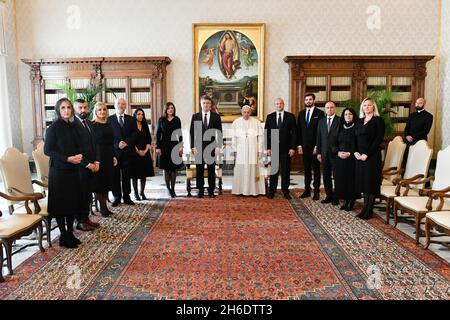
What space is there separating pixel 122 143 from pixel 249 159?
2.20 metres

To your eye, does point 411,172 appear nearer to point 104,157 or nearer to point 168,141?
point 168,141

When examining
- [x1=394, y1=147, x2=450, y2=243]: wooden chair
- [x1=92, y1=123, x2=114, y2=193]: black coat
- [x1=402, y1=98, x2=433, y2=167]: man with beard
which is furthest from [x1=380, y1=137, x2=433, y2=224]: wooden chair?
[x1=92, y1=123, x2=114, y2=193]: black coat

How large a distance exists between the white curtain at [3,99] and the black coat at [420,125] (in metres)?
8.97

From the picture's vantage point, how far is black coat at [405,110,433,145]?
7.91m

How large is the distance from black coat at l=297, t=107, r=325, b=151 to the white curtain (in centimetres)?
675

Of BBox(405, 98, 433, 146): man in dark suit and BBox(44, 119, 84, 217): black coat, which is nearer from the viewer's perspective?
BBox(44, 119, 84, 217): black coat

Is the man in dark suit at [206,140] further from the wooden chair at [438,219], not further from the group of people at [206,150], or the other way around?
the wooden chair at [438,219]

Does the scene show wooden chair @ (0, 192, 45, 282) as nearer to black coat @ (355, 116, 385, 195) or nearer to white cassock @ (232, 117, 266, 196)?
white cassock @ (232, 117, 266, 196)

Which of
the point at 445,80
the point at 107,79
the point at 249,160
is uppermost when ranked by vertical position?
the point at 107,79

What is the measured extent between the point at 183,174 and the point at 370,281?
6.87 m

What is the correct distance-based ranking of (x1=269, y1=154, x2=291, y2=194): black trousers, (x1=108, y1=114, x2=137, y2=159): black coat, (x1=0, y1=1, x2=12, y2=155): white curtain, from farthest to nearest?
(x1=0, y1=1, x2=12, y2=155): white curtain < (x1=269, y1=154, x2=291, y2=194): black trousers < (x1=108, y1=114, x2=137, y2=159): black coat

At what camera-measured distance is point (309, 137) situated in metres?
6.82

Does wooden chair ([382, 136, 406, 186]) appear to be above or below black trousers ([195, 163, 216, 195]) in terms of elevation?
above

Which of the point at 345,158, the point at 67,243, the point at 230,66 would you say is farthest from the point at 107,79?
the point at 345,158
